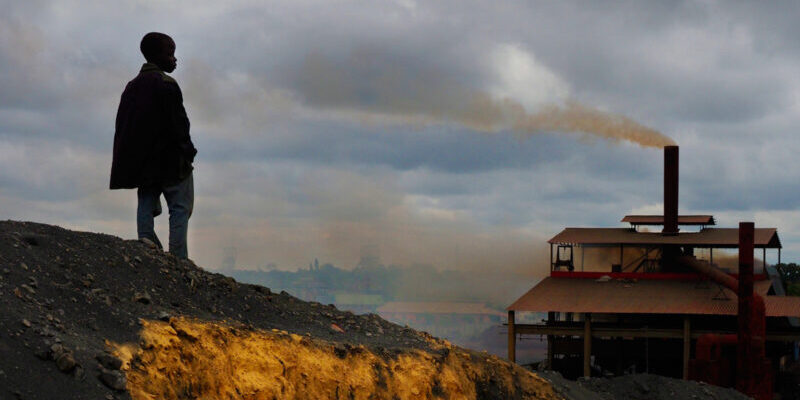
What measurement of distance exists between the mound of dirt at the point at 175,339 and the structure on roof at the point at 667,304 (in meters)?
24.9

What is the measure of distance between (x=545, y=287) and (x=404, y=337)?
29859 millimetres

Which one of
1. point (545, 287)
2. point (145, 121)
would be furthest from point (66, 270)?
point (545, 287)

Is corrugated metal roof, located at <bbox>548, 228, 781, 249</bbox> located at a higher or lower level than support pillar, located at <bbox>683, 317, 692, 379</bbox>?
higher

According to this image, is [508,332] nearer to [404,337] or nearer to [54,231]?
[404,337]

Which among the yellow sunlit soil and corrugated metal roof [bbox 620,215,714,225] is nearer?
the yellow sunlit soil

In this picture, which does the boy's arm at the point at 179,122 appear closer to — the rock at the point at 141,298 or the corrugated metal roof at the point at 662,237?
the rock at the point at 141,298

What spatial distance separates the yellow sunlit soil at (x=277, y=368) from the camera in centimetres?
886

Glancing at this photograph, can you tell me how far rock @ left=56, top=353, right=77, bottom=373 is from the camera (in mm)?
7891

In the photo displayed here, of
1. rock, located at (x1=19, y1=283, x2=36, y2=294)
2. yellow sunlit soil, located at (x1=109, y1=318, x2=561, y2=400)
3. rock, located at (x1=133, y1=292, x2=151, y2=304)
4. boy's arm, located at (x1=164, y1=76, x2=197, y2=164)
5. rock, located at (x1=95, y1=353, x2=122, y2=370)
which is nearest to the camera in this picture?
rock, located at (x1=95, y1=353, x2=122, y2=370)

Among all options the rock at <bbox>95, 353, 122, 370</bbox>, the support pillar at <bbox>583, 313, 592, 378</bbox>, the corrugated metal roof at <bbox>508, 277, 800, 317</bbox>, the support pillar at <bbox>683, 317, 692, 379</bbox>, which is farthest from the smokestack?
the rock at <bbox>95, 353, 122, 370</bbox>

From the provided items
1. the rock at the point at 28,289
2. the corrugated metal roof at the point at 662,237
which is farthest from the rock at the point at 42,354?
the corrugated metal roof at the point at 662,237

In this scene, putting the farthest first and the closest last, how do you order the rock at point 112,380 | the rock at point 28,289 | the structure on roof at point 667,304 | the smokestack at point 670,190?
the smokestack at point 670,190 → the structure on roof at point 667,304 → the rock at point 28,289 → the rock at point 112,380

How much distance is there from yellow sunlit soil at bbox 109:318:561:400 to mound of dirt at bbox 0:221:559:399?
0.01 m

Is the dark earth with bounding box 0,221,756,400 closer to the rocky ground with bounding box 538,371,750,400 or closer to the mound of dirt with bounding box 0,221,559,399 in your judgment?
the mound of dirt with bounding box 0,221,559,399
